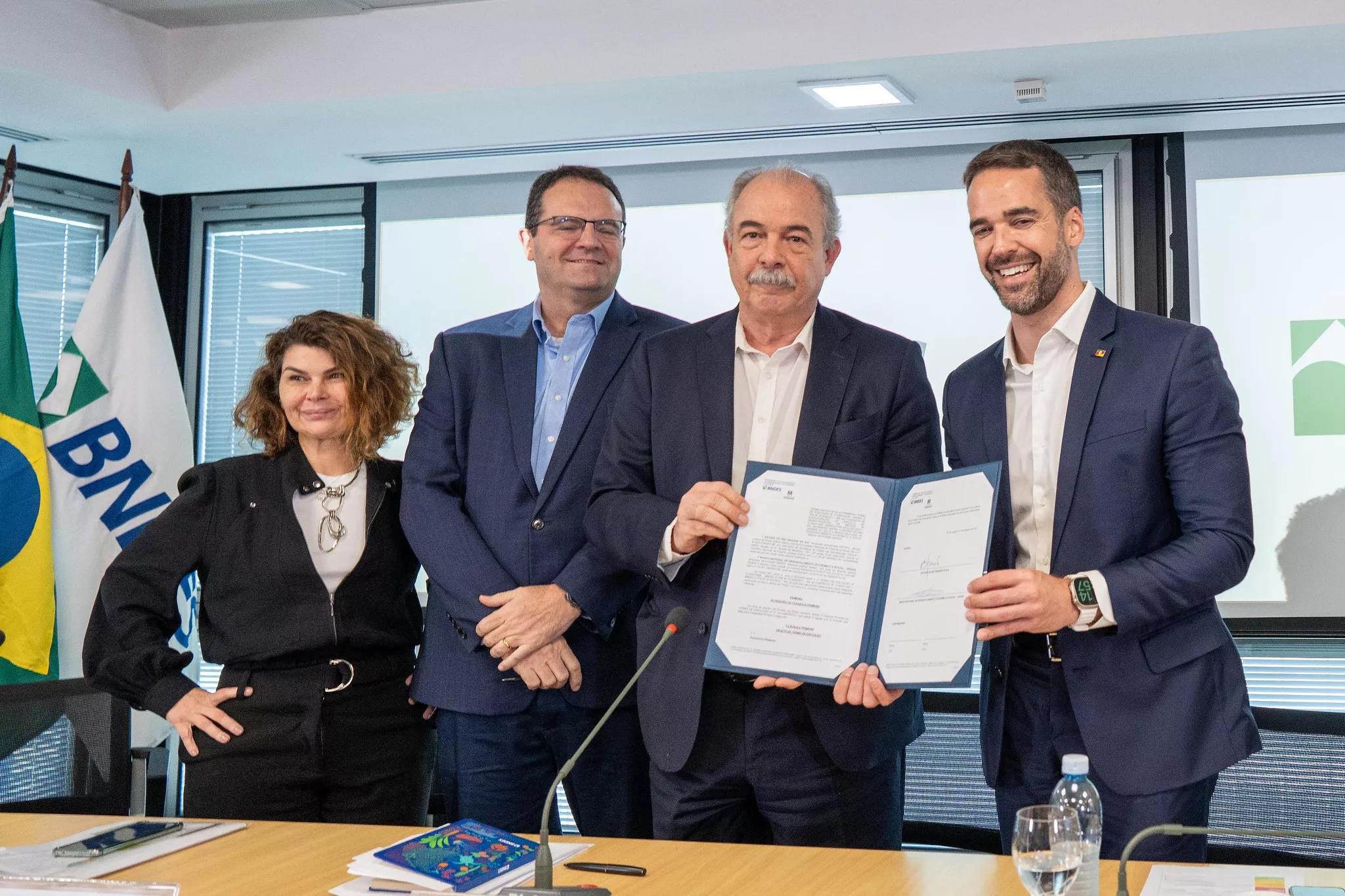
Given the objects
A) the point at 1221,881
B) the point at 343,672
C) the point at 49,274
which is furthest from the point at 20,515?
the point at 1221,881

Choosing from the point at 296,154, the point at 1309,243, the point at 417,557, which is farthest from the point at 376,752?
the point at 1309,243

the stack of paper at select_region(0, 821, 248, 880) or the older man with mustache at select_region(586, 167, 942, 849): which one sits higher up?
the older man with mustache at select_region(586, 167, 942, 849)

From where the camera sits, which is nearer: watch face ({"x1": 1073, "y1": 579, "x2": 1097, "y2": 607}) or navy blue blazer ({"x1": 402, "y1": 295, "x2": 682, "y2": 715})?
watch face ({"x1": 1073, "y1": 579, "x2": 1097, "y2": 607})

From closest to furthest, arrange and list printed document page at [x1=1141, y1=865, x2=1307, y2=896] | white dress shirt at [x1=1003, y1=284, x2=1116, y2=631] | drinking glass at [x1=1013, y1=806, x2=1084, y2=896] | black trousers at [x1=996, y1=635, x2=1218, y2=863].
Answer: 1. drinking glass at [x1=1013, y1=806, x2=1084, y2=896]
2. printed document page at [x1=1141, y1=865, x2=1307, y2=896]
3. black trousers at [x1=996, y1=635, x2=1218, y2=863]
4. white dress shirt at [x1=1003, y1=284, x2=1116, y2=631]

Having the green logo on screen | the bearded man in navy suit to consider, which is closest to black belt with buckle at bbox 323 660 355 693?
the bearded man in navy suit

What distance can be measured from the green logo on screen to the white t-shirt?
3111 millimetres

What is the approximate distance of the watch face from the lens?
232 centimetres

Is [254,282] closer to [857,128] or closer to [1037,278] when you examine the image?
[857,128]

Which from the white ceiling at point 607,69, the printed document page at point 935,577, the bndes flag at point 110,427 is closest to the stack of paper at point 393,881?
the printed document page at point 935,577

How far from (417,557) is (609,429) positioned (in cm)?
64

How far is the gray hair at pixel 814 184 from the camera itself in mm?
2760

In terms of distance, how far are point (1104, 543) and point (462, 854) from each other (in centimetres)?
128

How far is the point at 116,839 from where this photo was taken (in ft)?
7.68

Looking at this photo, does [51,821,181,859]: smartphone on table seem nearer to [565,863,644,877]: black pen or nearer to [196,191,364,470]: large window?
[565,863,644,877]: black pen
